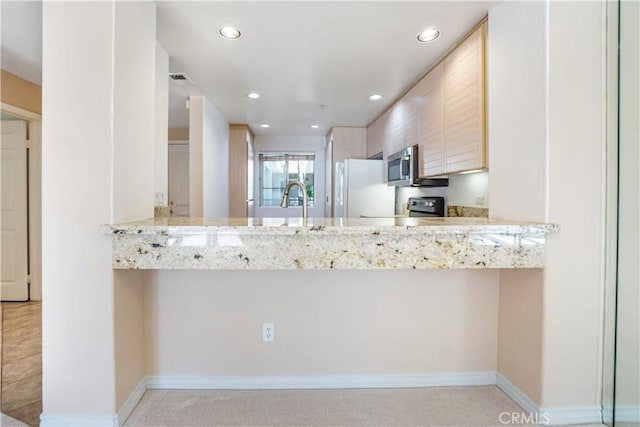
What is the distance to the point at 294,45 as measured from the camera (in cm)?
251

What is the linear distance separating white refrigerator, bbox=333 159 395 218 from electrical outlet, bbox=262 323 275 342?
2.72 meters

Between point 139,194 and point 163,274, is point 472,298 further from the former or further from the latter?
point 139,194

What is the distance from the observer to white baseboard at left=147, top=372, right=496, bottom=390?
2.07 m

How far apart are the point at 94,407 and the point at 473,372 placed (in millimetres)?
2065

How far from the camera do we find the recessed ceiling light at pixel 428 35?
7.53 feet

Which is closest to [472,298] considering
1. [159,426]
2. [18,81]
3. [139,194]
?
[159,426]

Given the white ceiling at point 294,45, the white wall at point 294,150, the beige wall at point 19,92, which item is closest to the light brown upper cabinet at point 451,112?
the white ceiling at point 294,45

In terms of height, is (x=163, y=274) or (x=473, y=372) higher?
(x=163, y=274)

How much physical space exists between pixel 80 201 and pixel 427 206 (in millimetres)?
2785

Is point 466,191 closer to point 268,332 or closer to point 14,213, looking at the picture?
point 268,332

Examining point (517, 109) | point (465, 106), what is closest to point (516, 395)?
point (517, 109)

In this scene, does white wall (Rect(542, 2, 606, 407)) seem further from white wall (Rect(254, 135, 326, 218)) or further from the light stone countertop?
white wall (Rect(254, 135, 326, 218))

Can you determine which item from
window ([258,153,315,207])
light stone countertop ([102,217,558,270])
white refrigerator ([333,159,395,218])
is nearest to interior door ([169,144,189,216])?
window ([258,153,315,207])

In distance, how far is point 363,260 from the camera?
5.40 feet
